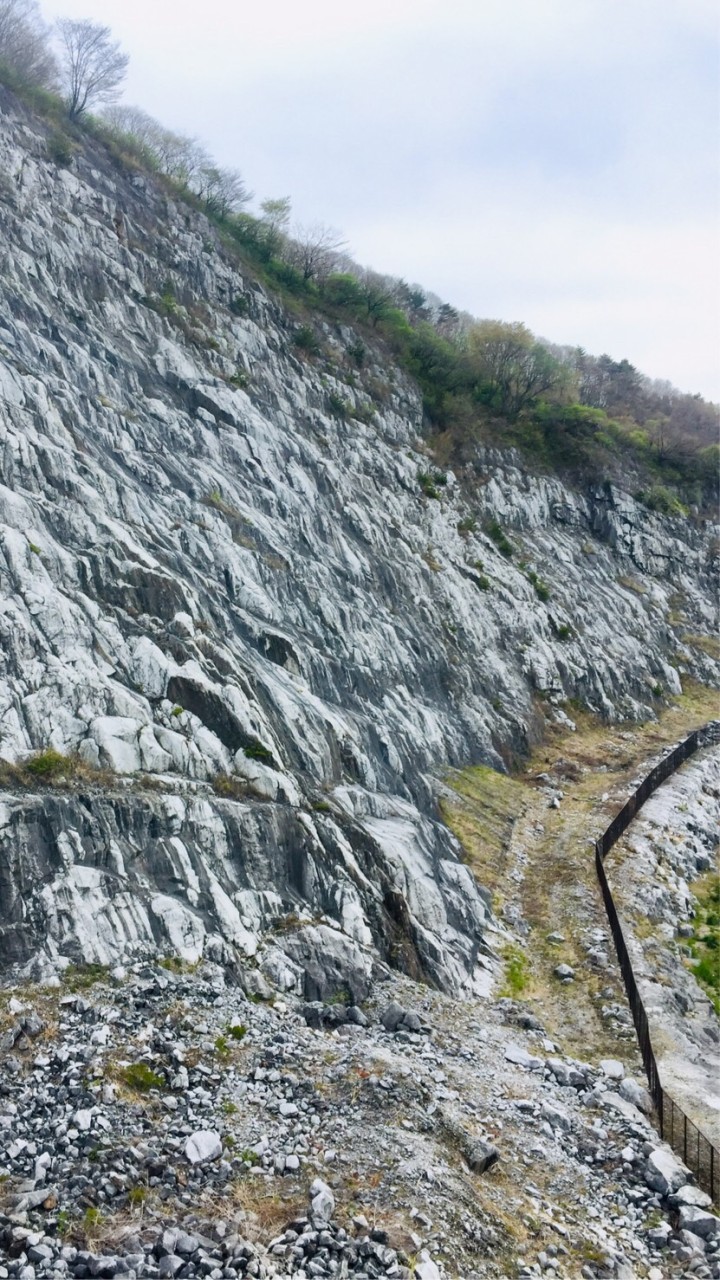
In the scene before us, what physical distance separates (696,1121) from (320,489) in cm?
2756

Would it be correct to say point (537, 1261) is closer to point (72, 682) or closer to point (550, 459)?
point (72, 682)

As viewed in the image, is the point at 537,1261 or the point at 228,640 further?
the point at 228,640

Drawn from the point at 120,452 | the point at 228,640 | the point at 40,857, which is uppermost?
the point at 120,452

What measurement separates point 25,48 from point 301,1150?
5123cm

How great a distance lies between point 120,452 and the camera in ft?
86.2

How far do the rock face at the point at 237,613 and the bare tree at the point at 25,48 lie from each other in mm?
6532

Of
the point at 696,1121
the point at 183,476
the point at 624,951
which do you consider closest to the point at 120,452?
the point at 183,476

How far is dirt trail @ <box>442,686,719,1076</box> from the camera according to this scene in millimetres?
16688

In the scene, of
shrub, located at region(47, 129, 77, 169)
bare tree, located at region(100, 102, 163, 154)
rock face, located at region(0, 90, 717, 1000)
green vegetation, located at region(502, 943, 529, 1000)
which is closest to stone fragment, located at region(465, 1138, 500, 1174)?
rock face, located at region(0, 90, 717, 1000)

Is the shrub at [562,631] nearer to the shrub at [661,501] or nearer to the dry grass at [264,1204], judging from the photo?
the shrub at [661,501]

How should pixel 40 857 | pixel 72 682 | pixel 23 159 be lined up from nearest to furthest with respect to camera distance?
1. pixel 40 857
2. pixel 72 682
3. pixel 23 159

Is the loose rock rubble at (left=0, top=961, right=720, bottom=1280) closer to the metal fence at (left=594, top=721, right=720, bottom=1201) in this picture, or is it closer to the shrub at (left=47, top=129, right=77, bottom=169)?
the metal fence at (left=594, top=721, right=720, bottom=1201)

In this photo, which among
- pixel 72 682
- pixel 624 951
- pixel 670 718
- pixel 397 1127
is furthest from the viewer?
pixel 670 718

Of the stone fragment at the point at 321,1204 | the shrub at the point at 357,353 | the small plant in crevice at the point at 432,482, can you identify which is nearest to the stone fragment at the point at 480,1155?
the stone fragment at the point at 321,1204
